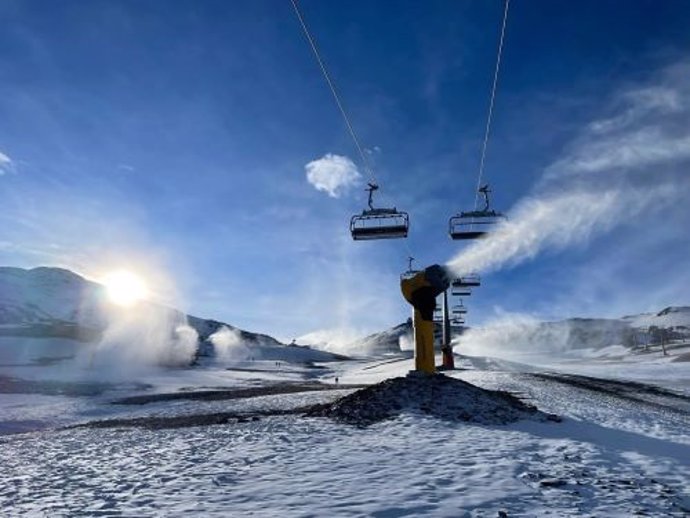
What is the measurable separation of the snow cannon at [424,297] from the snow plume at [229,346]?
10566 cm

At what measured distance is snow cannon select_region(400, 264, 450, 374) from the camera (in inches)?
821

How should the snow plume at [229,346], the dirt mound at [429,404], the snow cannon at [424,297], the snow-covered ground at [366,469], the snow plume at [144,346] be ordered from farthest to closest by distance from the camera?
the snow plume at [229,346] → the snow plume at [144,346] → the snow cannon at [424,297] → the dirt mound at [429,404] → the snow-covered ground at [366,469]

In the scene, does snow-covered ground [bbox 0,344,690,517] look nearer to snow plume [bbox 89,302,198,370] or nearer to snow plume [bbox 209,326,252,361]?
snow plume [bbox 89,302,198,370]

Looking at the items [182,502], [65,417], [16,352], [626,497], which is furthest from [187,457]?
[16,352]

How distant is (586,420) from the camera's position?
16.9 m

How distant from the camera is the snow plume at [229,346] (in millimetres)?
133250

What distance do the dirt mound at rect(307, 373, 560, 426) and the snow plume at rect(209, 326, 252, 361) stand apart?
353ft

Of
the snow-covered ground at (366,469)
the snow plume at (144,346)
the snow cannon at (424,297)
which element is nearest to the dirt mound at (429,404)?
the snow-covered ground at (366,469)

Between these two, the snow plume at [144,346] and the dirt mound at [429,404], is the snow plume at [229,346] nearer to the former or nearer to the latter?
the snow plume at [144,346]

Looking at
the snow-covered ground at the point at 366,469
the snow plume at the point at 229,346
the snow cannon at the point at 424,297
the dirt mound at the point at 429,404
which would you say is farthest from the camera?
the snow plume at the point at 229,346

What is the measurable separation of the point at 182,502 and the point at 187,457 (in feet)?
12.0

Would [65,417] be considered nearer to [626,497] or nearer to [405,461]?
[405,461]

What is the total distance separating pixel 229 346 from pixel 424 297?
446ft

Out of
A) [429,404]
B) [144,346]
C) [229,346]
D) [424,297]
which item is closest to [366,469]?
[429,404]
